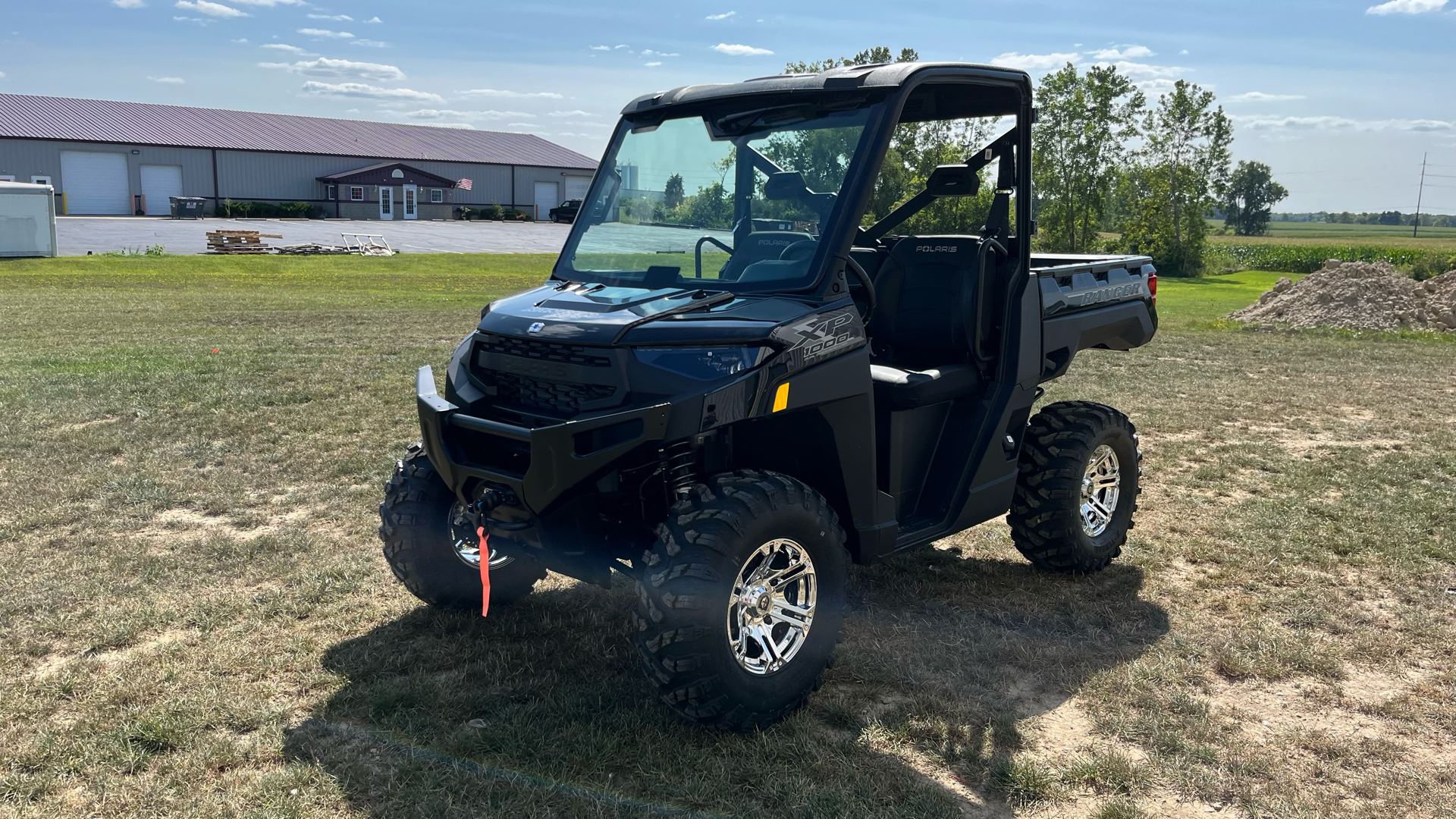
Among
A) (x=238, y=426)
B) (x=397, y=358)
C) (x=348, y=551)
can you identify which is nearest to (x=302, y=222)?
(x=397, y=358)

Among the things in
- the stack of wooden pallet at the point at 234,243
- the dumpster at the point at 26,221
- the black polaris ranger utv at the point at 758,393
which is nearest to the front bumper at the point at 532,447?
the black polaris ranger utv at the point at 758,393

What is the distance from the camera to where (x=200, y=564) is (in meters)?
5.88

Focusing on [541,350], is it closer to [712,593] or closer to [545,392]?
[545,392]

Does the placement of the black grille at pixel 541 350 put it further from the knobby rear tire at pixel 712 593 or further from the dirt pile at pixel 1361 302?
the dirt pile at pixel 1361 302

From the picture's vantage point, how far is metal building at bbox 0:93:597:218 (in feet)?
191

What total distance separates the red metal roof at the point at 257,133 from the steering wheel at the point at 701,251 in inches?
2503

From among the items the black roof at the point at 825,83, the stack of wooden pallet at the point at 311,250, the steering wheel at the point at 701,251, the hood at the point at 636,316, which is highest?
the black roof at the point at 825,83

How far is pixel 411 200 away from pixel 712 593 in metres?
65.4

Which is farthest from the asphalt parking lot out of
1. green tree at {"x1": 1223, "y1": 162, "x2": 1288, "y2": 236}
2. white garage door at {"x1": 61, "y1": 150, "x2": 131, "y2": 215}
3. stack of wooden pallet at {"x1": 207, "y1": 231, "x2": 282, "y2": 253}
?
green tree at {"x1": 1223, "y1": 162, "x2": 1288, "y2": 236}

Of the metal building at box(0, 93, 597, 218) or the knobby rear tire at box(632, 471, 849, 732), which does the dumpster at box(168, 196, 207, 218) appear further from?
the knobby rear tire at box(632, 471, 849, 732)

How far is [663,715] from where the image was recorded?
4.19 meters

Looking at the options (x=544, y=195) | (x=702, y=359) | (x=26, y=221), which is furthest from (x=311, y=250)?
(x=544, y=195)

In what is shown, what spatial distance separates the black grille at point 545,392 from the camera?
4.05m

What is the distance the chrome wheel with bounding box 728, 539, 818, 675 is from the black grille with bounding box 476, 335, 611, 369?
902 millimetres
